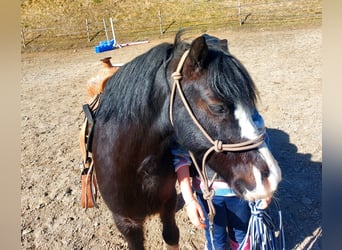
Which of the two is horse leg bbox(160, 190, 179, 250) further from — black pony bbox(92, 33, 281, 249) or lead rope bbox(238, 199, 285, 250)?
lead rope bbox(238, 199, 285, 250)

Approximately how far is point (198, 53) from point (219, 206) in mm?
623

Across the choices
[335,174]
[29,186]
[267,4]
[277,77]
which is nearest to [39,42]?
[29,186]

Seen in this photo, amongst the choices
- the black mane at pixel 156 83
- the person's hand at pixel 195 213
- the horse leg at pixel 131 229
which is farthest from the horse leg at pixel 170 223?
the black mane at pixel 156 83

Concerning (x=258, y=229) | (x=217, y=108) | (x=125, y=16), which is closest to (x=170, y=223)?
(x=258, y=229)

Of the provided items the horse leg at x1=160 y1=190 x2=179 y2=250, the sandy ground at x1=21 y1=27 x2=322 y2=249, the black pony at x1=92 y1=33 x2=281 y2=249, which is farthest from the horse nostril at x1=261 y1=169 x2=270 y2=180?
the sandy ground at x1=21 y1=27 x2=322 y2=249

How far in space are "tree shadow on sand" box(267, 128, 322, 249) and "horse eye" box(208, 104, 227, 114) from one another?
3.27ft

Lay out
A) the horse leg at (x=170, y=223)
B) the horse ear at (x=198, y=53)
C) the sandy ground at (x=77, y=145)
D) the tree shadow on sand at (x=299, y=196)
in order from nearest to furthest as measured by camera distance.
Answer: the horse ear at (x=198, y=53)
the horse leg at (x=170, y=223)
the tree shadow on sand at (x=299, y=196)
the sandy ground at (x=77, y=145)

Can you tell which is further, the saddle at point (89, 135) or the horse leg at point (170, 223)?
the horse leg at point (170, 223)

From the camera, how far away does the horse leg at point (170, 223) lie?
1212mm

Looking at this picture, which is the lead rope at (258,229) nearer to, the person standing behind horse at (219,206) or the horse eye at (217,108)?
the person standing behind horse at (219,206)

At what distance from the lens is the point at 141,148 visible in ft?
2.91

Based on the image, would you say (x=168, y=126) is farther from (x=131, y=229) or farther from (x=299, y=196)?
(x=299, y=196)

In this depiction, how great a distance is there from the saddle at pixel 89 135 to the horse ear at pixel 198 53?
496 mm

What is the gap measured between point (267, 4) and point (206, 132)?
1375mm
